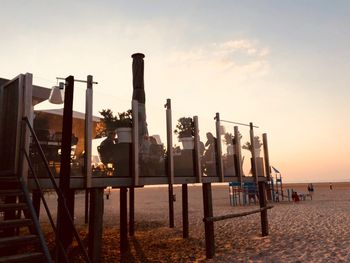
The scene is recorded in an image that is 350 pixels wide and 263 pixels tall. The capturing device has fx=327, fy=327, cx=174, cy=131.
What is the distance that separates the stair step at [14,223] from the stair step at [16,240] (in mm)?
191

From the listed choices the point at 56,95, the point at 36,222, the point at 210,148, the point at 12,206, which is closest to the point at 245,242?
the point at 210,148

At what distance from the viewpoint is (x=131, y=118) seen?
7660 mm

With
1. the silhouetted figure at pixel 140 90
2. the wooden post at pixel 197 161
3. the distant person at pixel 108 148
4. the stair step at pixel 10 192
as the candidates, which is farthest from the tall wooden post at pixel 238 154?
the stair step at pixel 10 192

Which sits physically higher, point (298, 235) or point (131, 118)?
point (131, 118)

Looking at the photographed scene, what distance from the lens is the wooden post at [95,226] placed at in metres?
6.84

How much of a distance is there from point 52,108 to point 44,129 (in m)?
0.58

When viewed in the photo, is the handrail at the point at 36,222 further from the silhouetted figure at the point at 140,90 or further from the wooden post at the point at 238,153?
the wooden post at the point at 238,153


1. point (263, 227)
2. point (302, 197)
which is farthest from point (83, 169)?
point (302, 197)

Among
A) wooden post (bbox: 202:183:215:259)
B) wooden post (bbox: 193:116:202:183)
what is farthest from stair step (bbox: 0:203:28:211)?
wooden post (bbox: 202:183:215:259)

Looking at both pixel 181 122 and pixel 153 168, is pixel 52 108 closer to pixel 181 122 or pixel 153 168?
pixel 153 168

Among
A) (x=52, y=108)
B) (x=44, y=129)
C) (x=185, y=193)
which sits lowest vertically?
(x=185, y=193)

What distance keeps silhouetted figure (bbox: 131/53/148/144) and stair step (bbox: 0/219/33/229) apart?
330cm

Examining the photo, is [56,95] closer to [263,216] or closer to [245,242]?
[245,242]

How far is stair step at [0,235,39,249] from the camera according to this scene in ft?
15.4
